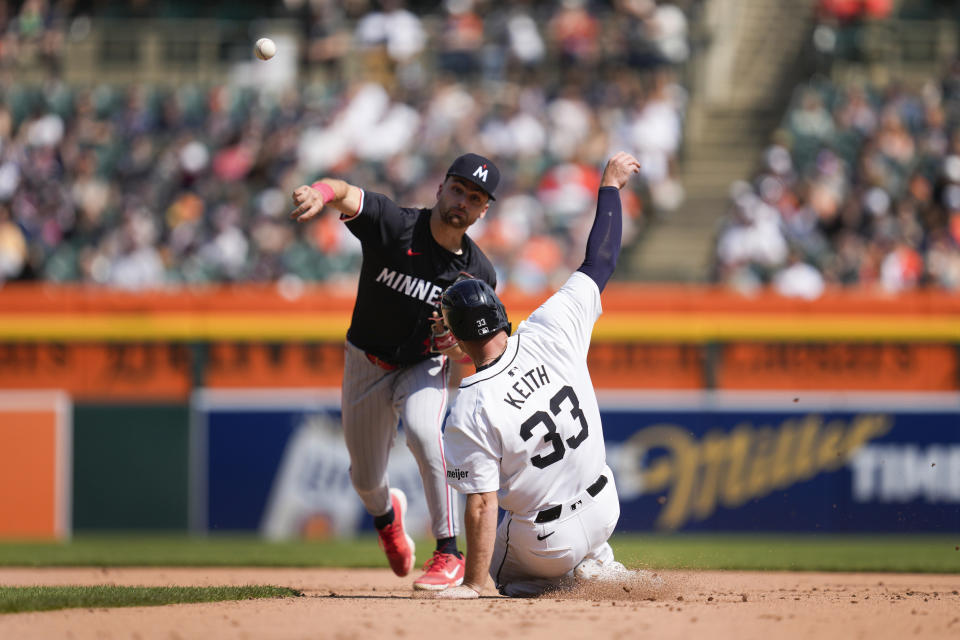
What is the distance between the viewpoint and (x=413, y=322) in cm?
636

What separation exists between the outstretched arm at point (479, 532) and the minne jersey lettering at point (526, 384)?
38 cm

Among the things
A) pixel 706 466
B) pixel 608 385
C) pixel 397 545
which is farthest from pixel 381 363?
pixel 706 466

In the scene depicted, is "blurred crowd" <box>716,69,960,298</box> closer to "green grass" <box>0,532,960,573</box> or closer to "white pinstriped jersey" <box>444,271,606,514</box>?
"green grass" <box>0,532,960,573</box>

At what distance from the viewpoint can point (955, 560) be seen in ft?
29.9

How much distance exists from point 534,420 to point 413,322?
4.39 ft

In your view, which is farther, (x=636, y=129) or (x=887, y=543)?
(x=636, y=129)

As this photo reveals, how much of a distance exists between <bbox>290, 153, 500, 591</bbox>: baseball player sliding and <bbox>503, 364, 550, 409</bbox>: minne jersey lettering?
3.31ft

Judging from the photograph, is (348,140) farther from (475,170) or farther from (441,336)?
(475,170)

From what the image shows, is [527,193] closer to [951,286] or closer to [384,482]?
[951,286]

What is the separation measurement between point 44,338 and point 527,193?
17.1ft

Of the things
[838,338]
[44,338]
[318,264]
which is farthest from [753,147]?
[44,338]

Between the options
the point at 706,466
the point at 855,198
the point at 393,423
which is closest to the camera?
the point at 393,423

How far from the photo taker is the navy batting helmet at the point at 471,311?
5215 mm

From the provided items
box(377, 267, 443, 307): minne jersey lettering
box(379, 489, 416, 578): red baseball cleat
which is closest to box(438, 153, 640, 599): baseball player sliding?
box(377, 267, 443, 307): minne jersey lettering
